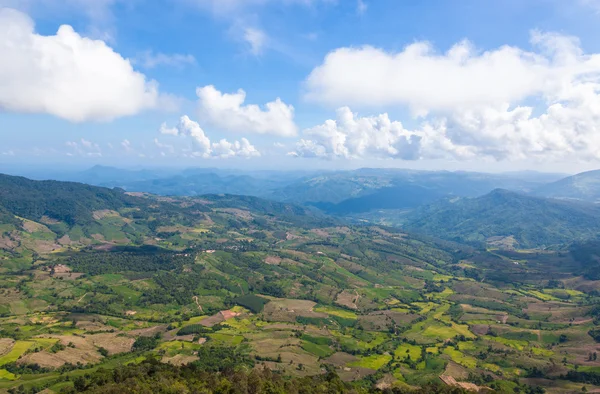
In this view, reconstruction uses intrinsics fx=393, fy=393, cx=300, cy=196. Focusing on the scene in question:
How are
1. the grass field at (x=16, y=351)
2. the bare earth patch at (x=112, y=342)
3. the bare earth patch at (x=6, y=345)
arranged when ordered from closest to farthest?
the grass field at (x=16, y=351)
the bare earth patch at (x=6, y=345)
the bare earth patch at (x=112, y=342)

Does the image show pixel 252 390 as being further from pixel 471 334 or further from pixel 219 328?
pixel 471 334

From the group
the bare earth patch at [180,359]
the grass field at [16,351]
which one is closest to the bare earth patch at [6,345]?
the grass field at [16,351]

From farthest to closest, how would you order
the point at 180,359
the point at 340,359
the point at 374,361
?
the point at 374,361 → the point at 340,359 → the point at 180,359

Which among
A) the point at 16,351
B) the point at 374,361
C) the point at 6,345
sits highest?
the point at 6,345

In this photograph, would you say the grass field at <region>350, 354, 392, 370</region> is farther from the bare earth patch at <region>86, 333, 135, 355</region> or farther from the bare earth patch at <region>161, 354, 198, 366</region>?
the bare earth patch at <region>86, 333, 135, 355</region>

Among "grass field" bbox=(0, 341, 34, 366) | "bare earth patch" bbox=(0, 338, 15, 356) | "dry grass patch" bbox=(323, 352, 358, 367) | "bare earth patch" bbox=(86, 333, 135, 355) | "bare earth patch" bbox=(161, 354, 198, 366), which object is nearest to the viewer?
"grass field" bbox=(0, 341, 34, 366)

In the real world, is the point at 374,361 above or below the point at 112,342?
below

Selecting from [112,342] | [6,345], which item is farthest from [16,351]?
[112,342]

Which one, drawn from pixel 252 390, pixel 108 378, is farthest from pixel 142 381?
pixel 252 390

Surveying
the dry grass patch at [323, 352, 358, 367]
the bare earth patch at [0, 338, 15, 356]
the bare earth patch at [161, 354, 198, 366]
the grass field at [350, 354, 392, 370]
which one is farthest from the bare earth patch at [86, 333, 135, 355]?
the grass field at [350, 354, 392, 370]

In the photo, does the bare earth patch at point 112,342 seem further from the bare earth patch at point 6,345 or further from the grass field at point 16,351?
the bare earth patch at point 6,345

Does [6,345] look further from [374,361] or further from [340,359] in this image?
[374,361]
